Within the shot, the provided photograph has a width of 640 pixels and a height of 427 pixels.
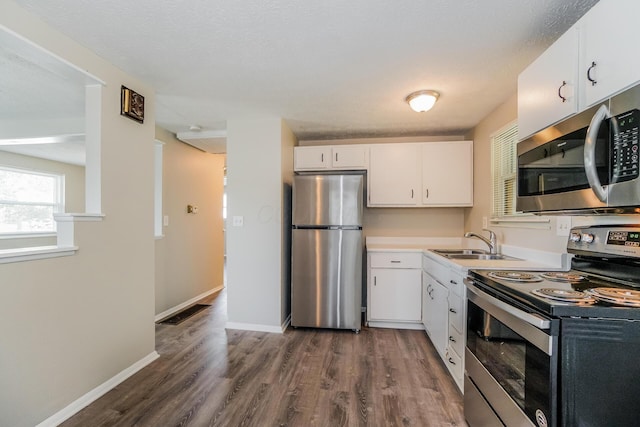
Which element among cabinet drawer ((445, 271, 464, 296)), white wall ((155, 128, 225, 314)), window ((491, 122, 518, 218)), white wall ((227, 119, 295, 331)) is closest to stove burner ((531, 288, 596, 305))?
cabinet drawer ((445, 271, 464, 296))

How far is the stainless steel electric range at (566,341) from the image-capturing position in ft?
2.96

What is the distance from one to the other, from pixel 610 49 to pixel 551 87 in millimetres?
330

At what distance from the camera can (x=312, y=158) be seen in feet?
11.0

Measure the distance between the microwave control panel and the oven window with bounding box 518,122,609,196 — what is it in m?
0.03

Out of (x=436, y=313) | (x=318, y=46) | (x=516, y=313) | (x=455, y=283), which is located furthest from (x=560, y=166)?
(x=436, y=313)

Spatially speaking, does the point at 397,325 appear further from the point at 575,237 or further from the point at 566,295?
the point at 566,295

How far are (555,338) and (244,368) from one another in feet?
6.82

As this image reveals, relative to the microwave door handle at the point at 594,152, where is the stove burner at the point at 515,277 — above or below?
below

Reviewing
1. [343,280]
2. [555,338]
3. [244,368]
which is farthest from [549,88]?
[244,368]

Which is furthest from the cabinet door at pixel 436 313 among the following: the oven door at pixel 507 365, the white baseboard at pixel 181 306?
the white baseboard at pixel 181 306

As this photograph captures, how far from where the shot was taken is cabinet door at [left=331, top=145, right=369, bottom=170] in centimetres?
329

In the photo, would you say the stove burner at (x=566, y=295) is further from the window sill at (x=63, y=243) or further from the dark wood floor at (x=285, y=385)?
the window sill at (x=63, y=243)

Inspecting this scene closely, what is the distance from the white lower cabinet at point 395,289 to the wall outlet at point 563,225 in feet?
4.34

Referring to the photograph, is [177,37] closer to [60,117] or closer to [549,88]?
[549,88]
